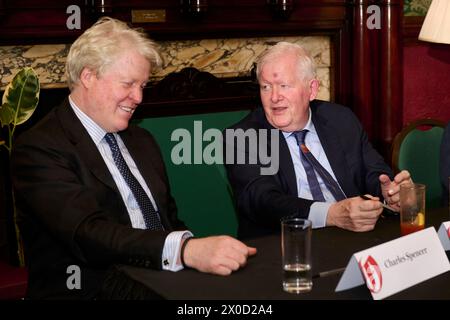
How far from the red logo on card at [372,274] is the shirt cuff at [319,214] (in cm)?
62

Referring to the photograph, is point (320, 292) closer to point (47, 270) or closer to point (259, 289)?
point (259, 289)

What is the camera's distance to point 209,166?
126 inches

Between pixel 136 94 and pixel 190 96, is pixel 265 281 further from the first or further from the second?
pixel 190 96

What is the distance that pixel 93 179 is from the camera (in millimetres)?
2240

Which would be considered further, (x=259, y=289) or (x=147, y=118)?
(x=147, y=118)

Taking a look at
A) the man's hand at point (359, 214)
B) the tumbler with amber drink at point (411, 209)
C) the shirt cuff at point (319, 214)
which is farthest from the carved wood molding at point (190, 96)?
the tumbler with amber drink at point (411, 209)

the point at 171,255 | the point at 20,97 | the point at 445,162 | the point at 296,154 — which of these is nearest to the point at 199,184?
the point at 296,154

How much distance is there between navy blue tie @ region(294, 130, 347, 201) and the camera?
2662mm

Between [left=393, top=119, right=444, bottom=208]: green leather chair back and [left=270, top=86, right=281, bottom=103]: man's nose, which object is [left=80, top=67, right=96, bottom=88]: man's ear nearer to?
[left=270, top=86, right=281, bottom=103]: man's nose

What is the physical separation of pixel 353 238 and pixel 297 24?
207 centimetres

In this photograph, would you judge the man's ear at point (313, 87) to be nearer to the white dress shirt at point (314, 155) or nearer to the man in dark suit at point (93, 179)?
the white dress shirt at point (314, 155)

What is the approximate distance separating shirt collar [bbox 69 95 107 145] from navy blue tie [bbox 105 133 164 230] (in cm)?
5

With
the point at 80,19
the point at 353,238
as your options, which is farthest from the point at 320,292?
the point at 80,19

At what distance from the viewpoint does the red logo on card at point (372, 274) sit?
1.62m
